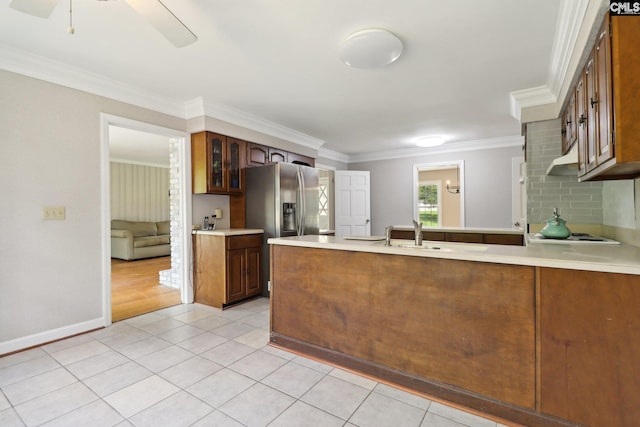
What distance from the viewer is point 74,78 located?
273cm

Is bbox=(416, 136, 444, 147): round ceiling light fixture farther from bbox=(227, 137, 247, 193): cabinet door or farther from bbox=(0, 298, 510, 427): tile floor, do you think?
bbox=(0, 298, 510, 427): tile floor

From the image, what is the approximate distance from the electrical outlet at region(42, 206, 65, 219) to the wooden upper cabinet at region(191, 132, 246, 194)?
1.32 meters

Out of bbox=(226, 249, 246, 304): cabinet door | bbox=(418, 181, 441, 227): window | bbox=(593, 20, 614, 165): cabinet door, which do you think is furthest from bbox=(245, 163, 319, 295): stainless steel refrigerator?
bbox=(418, 181, 441, 227): window

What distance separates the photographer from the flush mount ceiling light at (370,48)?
7.11ft

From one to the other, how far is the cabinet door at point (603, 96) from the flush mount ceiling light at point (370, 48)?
114cm

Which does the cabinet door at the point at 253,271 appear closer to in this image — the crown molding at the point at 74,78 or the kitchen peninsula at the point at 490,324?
the kitchen peninsula at the point at 490,324

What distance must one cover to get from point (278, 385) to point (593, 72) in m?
2.62

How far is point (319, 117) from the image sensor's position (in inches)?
164

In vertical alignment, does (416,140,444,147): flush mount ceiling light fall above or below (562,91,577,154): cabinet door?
above

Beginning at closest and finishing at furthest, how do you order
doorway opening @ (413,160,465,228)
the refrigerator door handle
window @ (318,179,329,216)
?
the refrigerator door handle, window @ (318,179,329,216), doorway opening @ (413,160,465,228)

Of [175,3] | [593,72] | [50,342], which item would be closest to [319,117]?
[175,3]

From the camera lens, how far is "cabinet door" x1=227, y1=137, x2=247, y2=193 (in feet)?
12.9

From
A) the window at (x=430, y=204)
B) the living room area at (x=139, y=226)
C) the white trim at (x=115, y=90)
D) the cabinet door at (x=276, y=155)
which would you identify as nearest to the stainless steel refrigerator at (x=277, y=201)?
the cabinet door at (x=276, y=155)

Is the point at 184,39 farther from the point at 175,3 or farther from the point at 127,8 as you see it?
the point at 127,8
